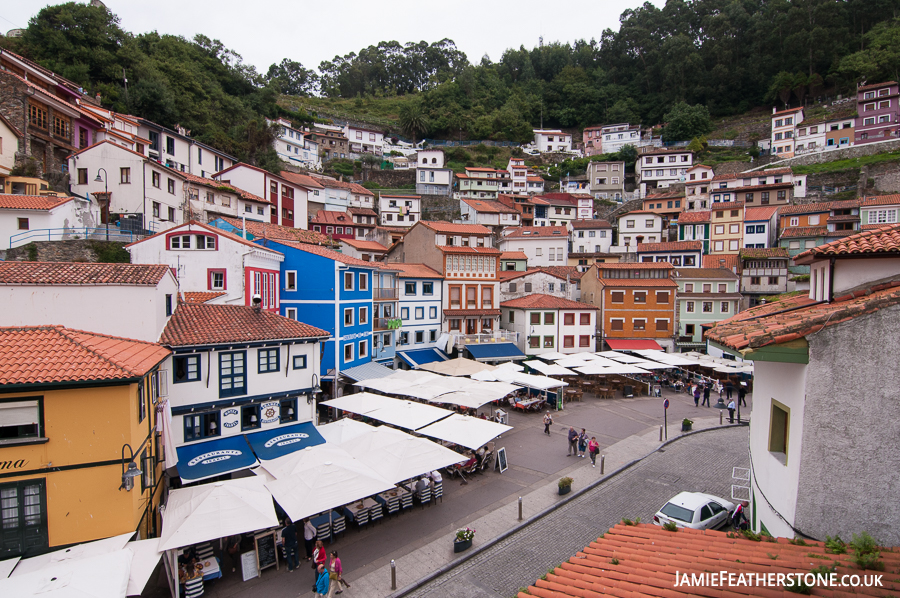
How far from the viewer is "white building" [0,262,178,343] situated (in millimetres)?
12781

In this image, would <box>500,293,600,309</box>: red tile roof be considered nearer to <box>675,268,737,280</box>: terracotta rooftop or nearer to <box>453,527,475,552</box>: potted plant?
<box>675,268,737,280</box>: terracotta rooftop

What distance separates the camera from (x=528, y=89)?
118 meters

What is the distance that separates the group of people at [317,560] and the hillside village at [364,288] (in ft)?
2.38

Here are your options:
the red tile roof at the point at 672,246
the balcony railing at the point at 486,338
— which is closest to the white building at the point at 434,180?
the red tile roof at the point at 672,246

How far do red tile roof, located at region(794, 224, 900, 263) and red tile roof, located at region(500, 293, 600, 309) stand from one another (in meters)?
31.0

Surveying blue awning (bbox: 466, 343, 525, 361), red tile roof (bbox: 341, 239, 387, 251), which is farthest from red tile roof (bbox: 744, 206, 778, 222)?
red tile roof (bbox: 341, 239, 387, 251)

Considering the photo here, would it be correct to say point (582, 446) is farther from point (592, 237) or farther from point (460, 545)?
point (592, 237)

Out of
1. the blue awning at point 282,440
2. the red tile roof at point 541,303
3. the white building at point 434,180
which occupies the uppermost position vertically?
the white building at point 434,180

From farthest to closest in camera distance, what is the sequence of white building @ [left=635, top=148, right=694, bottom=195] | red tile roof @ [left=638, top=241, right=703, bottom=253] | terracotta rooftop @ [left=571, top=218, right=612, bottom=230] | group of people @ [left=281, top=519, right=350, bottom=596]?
1. white building @ [left=635, top=148, right=694, bottom=195]
2. terracotta rooftop @ [left=571, top=218, right=612, bottom=230]
3. red tile roof @ [left=638, top=241, right=703, bottom=253]
4. group of people @ [left=281, top=519, right=350, bottom=596]

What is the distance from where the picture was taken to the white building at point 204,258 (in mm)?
21266

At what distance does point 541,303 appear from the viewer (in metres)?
38.6

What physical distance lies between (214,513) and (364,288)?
65.3 feet

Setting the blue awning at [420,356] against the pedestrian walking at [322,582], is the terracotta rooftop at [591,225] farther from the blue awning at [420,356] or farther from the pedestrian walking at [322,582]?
the pedestrian walking at [322,582]

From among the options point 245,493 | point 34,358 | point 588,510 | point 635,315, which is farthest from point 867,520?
point 635,315
